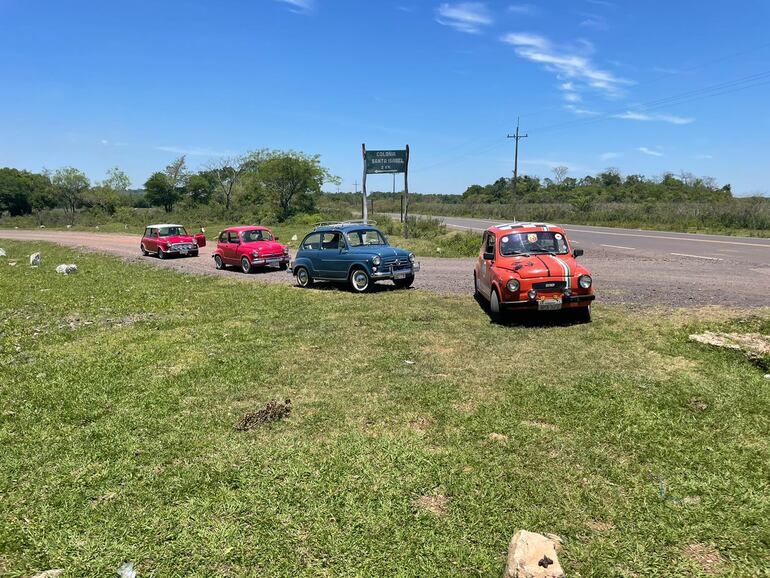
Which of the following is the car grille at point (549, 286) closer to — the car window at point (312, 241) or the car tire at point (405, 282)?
the car tire at point (405, 282)

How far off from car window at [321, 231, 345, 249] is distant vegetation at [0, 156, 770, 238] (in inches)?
1029

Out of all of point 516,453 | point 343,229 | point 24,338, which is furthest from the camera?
point 343,229

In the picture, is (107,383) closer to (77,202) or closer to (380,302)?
(380,302)

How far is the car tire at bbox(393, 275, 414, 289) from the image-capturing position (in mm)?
12863

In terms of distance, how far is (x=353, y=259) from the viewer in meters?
12.6

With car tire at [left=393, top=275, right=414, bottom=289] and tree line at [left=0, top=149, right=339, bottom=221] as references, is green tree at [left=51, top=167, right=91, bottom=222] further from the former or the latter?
car tire at [left=393, top=275, right=414, bottom=289]

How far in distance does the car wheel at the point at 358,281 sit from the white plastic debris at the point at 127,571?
31.9 ft

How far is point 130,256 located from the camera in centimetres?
2434

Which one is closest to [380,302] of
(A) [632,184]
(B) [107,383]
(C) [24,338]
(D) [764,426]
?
(B) [107,383]

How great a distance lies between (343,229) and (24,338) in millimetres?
7479

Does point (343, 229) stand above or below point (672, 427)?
above

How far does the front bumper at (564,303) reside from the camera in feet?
27.5

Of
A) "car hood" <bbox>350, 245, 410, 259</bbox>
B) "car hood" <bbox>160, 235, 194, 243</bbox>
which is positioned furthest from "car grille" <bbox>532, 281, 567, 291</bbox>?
"car hood" <bbox>160, 235, 194, 243</bbox>

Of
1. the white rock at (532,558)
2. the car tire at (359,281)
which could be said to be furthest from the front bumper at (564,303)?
the white rock at (532,558)
